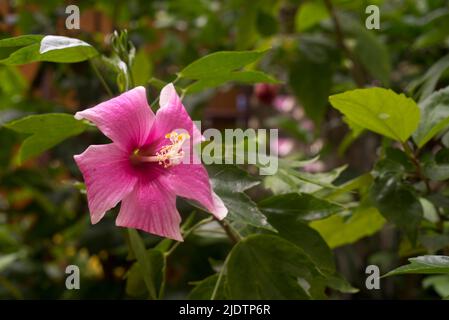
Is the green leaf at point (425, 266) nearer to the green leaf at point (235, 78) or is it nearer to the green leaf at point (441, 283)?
the green leaf at point (235, 78)

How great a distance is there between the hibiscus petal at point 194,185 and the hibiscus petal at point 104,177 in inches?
1.1

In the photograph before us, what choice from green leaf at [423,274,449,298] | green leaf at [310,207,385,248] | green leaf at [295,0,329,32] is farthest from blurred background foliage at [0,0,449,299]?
green leaf at [310,207,385,248]

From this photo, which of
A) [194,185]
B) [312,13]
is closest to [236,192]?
[194,185]

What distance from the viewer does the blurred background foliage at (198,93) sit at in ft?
2.99

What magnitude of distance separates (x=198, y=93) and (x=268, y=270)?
2.20 feet

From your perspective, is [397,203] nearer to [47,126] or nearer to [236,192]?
[236,192]

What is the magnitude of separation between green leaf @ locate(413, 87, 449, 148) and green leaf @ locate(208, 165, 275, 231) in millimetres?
172

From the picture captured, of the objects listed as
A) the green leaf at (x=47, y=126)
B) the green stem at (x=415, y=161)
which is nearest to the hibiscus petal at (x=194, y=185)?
the green leaf at (x=47, y=126)

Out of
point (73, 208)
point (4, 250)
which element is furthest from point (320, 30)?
point (4, 250)

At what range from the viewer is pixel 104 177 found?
1.31ft

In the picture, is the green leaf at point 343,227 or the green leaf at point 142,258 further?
the green leaf at point 343,227

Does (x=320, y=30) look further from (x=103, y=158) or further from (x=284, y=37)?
(x=103, y=158)

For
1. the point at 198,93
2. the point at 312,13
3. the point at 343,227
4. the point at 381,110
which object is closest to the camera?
the point at 381,110
